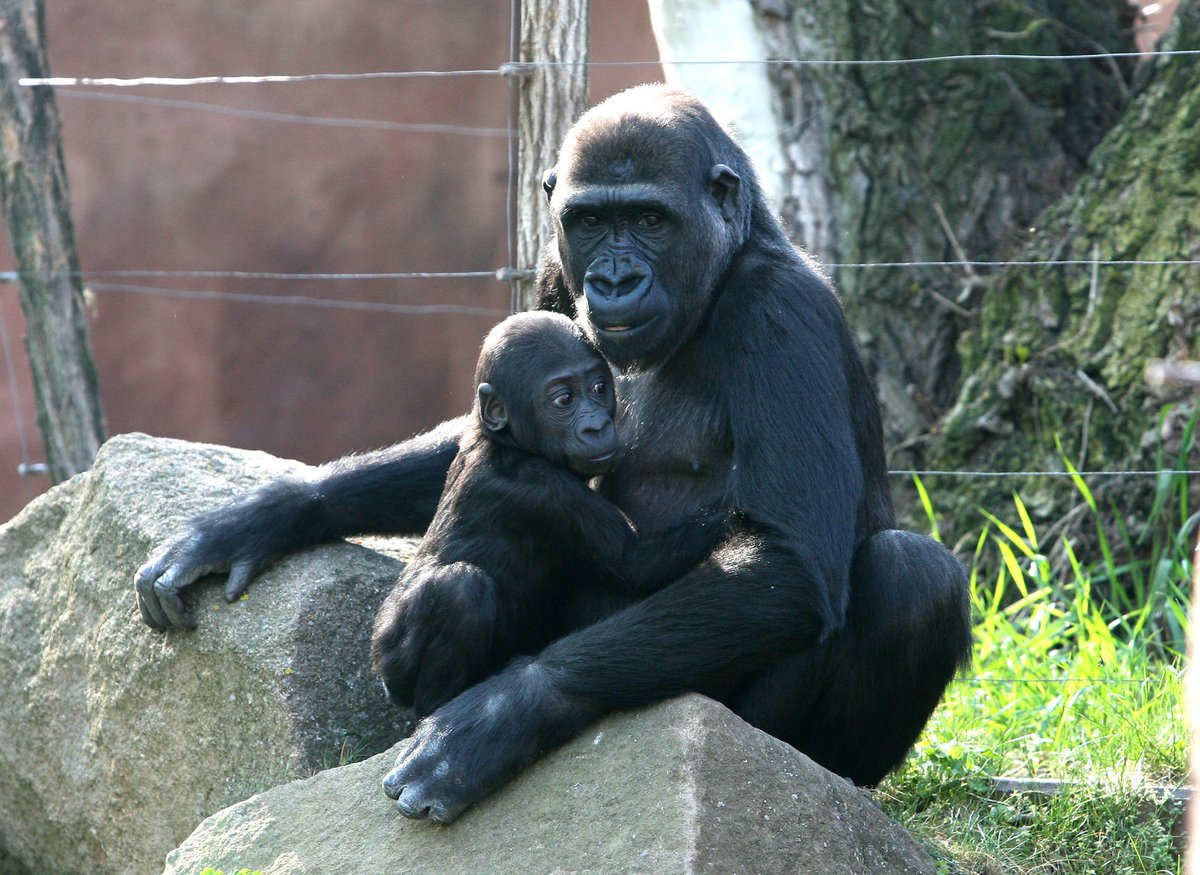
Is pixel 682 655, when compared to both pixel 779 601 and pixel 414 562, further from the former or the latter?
pixel 414 562

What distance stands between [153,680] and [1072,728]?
99.6 inches

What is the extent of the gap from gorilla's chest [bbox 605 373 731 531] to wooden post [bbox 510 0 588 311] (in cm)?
114

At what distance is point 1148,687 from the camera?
4152 millimetres

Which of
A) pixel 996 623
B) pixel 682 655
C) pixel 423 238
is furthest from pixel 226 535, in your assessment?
pixel 423 238

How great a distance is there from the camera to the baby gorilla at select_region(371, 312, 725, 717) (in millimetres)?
3047

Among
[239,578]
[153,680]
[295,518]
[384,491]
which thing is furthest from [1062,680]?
[153,680]

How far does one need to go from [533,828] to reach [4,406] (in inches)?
348

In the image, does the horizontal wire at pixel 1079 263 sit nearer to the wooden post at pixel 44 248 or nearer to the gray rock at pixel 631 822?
the gray rock at pixel 631 822

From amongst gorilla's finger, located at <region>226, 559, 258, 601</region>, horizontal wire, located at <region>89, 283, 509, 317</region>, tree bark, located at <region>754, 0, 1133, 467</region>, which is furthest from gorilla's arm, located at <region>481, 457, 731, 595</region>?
horizontal wire, located at <region>89, 283, 509, 317</region>

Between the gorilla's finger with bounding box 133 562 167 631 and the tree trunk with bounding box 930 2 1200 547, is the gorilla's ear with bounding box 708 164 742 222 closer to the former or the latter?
the gorilla's finger with bounding box 133 562 167 631

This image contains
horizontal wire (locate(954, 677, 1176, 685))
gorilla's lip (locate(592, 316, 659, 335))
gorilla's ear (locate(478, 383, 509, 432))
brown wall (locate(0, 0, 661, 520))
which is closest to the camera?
gorilla's lip (locate(592, 316, 659, 335))

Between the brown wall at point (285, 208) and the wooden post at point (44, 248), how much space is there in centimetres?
453

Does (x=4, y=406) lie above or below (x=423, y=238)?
below

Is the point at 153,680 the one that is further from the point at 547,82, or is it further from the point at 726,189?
the point at 547,82
